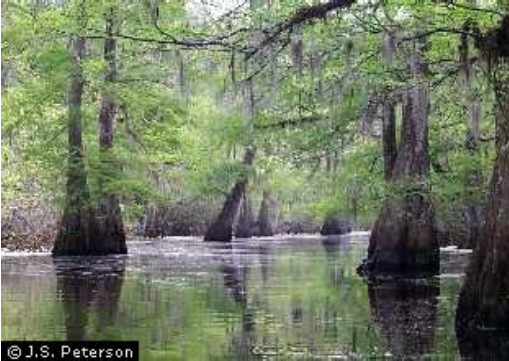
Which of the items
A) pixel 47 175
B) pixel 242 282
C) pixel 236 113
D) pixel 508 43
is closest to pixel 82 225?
pixel 47 175

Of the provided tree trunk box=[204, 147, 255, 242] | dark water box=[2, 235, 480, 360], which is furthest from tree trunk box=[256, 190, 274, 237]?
dark water box=[2, 235, 480, 360]

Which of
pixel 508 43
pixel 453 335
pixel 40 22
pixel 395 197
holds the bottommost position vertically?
pixel 453 335

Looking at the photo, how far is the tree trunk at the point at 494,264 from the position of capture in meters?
10.8

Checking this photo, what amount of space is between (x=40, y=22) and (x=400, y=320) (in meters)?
11.3

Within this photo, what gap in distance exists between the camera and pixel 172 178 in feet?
102

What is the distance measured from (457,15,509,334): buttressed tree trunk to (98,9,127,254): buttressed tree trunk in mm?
14849

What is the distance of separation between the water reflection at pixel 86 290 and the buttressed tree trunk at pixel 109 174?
2514mm

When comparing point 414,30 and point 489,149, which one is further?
point 489,149

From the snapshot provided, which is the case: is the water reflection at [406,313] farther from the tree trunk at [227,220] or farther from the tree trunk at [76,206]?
the tree trunk at [227,220]

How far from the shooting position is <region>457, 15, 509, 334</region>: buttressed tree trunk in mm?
10781

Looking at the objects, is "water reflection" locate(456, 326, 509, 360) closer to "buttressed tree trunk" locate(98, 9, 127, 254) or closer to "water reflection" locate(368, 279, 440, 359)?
"water reflection" locate(368, 279, 440, 359)

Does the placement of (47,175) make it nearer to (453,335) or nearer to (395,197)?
(395,197)

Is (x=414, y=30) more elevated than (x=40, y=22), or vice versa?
(x=40, y=22)

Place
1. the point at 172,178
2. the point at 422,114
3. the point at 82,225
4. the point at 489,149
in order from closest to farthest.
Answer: the point at 422,114 < the point at 489,149 < the point at 82,225 < the point at 172,178
